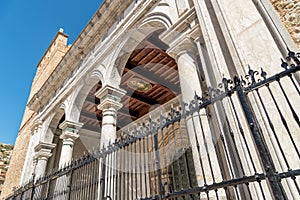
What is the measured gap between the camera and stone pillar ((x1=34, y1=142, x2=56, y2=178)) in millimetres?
6690

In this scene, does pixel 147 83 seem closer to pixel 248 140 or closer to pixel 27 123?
Result: pixel 248 140

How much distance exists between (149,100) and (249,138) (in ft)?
19.6

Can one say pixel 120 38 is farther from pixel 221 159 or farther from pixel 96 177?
pixel 221 159

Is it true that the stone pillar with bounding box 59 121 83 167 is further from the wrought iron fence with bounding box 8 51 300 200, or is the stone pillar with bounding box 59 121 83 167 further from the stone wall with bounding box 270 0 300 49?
the stone wall with bounding box 270 0 300 49

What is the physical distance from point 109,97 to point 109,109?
285 millimetres

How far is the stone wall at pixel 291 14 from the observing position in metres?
2.34

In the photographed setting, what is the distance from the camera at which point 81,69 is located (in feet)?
21.2

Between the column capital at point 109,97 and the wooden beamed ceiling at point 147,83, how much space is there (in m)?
1.31

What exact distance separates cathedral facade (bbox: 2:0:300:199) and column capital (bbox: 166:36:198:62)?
0.05ft

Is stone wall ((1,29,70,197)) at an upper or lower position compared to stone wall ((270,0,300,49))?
upper

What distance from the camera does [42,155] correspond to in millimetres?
6906

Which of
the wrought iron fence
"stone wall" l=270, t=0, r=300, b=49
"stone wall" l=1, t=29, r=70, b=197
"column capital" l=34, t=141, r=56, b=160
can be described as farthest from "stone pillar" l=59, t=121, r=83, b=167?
"stone wall" l=270, t=0, r=300, b=49

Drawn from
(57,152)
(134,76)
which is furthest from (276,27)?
(57,152)

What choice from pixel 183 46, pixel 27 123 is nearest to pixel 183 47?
pixel 183 46
